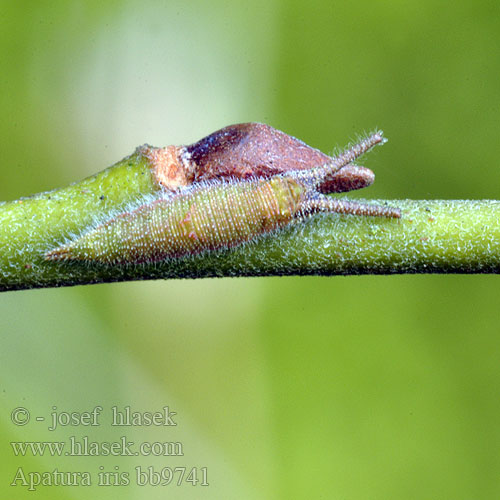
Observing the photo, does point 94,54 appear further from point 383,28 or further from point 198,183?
point 198,183

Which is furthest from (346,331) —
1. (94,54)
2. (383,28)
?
(94,54)

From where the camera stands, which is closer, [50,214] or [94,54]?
[50,214]

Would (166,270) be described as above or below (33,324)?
above

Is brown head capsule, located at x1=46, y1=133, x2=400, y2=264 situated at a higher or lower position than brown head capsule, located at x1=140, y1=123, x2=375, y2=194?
lower

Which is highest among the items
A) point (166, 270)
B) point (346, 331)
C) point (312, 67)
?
point (312, 67)

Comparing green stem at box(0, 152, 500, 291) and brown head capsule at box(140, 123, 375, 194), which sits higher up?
brown head capsule at box(140, 123, 375, 194)
